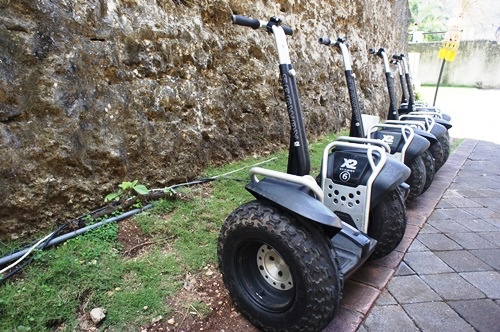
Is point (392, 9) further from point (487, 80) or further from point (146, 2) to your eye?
point (487, 80)

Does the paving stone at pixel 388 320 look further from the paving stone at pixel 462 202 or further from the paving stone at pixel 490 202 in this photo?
the paving stone at pixel 490 202

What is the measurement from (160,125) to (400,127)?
2.09 metres

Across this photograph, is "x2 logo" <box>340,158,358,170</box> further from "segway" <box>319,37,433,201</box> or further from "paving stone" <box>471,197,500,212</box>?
"paving stone" <box>471,197,500,212</box>

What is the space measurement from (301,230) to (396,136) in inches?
74.7

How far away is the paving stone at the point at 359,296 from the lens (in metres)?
1.73

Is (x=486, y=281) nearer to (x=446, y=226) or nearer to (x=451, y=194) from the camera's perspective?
(x=446, y=226)

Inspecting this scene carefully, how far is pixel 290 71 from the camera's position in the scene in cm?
169

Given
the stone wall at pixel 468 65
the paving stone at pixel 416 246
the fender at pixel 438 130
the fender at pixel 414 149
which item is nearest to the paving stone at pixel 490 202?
the fender at pixel 438 130

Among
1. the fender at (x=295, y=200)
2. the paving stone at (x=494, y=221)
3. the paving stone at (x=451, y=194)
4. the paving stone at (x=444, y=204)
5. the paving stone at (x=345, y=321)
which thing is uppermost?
the fender at (x=295, y=200)

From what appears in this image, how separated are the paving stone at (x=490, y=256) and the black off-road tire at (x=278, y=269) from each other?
1.57 m

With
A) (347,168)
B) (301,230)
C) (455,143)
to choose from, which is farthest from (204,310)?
(455,143)

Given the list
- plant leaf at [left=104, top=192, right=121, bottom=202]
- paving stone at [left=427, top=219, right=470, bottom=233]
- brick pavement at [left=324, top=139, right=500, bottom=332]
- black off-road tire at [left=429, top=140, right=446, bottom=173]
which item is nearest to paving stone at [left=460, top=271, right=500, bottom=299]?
brick pavement at [left=324, top=139, right=500, bottom=332]

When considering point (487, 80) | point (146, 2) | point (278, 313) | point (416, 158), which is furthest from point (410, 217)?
point (487, 80)

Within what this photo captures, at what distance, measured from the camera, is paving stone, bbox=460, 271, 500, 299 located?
6.28ft
